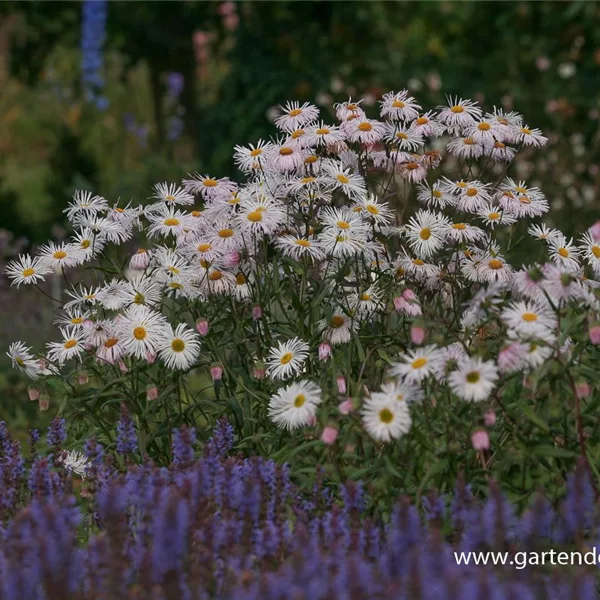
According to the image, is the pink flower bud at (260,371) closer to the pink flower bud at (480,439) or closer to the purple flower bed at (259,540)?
the purple flower bed at (259,540)

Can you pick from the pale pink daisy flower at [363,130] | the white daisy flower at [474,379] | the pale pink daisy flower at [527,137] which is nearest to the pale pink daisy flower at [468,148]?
the pale pink daisy flower at [527,137]

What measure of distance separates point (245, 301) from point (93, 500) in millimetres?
799

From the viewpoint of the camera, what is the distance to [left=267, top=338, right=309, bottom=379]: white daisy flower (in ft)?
10.9

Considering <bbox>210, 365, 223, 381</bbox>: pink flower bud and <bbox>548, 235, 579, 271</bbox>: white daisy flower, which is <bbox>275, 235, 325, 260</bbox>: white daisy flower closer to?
<bbox>210, 365, 223, 381</bbox>: pink flower bud

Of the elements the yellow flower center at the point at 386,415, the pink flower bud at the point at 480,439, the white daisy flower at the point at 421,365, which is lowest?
the pink flower bud at the point at 480,439

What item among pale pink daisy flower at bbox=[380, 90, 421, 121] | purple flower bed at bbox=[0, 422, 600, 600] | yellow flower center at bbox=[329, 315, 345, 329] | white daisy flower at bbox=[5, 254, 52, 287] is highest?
pale pink daisy flower at bbox=[380, 90, 421, 121]

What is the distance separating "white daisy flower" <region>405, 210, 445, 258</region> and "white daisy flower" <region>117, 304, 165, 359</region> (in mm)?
774

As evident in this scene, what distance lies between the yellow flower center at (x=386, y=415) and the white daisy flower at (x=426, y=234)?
32.2 inches

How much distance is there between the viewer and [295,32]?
8.62 metres

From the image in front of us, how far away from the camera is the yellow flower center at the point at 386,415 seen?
110 inches

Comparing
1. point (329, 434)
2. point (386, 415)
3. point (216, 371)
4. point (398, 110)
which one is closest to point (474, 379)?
point (386, 415)

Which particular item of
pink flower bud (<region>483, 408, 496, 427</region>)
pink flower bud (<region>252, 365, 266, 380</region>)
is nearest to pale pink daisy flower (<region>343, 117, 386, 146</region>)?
pink flower bud (<region>252, 365, 266, 380</region>)

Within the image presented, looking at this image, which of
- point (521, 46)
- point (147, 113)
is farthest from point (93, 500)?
point (147, 113)

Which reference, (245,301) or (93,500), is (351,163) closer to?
(245,301)
